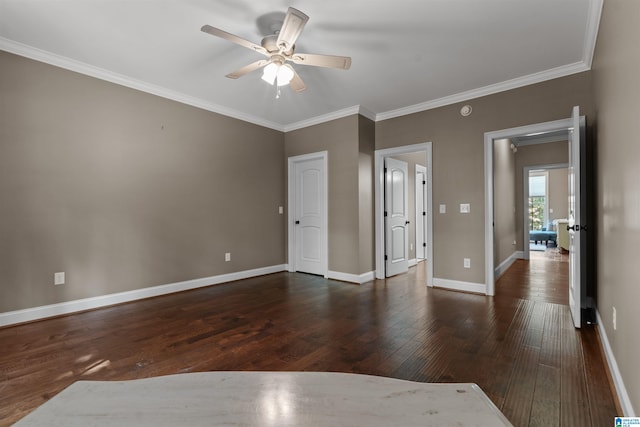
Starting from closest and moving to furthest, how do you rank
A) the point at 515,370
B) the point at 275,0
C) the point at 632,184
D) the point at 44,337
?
the point at 632,184 < the point at 515,370 < the point at 275,0 < the point at 44,337

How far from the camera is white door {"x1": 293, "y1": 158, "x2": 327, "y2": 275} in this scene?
504cm

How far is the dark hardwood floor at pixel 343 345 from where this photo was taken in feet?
5.94

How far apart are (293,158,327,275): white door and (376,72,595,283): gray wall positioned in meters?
1.54

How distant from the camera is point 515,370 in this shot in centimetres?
202

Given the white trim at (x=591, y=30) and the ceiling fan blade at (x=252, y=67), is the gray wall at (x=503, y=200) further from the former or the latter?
the ceiling fan blade at (x=252, y=67)

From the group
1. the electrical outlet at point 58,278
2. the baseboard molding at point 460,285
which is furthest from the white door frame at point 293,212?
the electrical outlet at point 58,278

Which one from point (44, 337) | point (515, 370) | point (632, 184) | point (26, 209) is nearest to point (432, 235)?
point (515, 370)

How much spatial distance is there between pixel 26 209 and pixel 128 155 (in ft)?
3.57

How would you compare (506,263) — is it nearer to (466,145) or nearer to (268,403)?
(466,145)

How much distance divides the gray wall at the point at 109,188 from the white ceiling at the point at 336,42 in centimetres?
32

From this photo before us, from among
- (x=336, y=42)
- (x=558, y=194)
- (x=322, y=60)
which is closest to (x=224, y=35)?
(x=322, y=60)

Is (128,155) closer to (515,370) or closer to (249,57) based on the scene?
(249,57)

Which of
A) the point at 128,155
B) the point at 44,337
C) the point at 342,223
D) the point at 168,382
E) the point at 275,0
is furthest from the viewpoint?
the point at 342,223

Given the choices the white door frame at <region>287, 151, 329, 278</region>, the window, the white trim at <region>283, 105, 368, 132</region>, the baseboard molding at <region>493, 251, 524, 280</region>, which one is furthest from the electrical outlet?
the window
